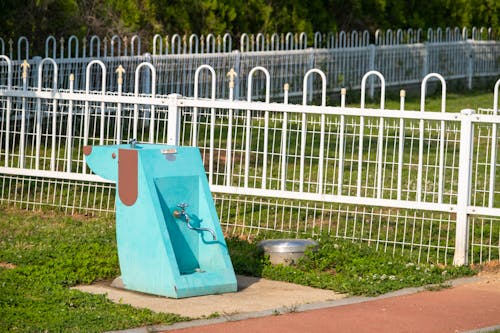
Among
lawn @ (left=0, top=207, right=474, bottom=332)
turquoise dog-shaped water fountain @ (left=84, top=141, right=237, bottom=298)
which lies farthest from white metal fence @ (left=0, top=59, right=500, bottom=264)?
turquoise dog-shaped water fountain @ (left=84, top=141, right=237, bottom=298)

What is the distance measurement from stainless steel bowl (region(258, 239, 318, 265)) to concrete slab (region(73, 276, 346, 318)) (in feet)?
1.81

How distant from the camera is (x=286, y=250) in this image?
31.7 feet

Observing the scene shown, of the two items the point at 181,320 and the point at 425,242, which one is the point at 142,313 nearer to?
the point at 181,320

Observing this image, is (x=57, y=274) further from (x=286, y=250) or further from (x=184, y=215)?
(x=286, y=250)

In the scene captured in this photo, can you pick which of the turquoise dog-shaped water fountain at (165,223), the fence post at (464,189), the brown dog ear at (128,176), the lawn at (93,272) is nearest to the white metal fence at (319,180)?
the fence post at (464,189)

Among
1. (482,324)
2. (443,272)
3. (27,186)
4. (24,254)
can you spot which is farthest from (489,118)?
(27,186)

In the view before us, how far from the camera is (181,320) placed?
7.75 metres

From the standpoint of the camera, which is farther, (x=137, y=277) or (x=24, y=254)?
(x=24, y=254)

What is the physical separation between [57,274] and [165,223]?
1071 mm

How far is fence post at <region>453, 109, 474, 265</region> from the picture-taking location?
9.72 metres

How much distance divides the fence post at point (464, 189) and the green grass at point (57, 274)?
2937 millimetres

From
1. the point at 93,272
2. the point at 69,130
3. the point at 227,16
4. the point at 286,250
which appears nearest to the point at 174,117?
the point at 69,130

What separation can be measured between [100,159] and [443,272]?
2.97 meters

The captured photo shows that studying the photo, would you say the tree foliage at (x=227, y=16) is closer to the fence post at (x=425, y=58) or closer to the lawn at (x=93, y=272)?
the fence post at (x=425, y=58)
